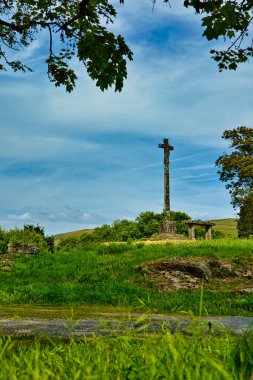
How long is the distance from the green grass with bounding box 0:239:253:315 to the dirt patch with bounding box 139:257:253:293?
45cm

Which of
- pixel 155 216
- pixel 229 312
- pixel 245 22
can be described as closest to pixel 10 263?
pixel 229 312

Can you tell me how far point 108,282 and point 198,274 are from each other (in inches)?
119

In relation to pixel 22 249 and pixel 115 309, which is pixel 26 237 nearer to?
pixel 22 249

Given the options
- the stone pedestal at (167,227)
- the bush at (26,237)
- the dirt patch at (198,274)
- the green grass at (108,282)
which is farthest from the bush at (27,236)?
the dirt patch at (198,274)

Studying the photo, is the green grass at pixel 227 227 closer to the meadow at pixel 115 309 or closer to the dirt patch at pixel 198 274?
the meadow at pixel 115 309

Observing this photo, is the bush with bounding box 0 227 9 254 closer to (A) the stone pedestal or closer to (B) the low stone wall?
(B) the low stone wall

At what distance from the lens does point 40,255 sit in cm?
2161

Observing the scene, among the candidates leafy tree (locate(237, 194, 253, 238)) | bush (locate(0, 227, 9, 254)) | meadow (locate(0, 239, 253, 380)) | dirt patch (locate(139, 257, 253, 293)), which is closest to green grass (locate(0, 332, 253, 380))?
meadow (locate(0, 239, 253, 380))

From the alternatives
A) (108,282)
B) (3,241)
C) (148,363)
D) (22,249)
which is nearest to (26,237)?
(3,241)

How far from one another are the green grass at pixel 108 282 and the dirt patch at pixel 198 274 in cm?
45

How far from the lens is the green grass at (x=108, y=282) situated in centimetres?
1187

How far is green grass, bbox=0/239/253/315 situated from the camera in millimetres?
11867

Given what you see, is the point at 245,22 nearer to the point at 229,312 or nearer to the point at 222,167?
the point at 229,312

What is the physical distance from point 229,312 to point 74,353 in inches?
288
